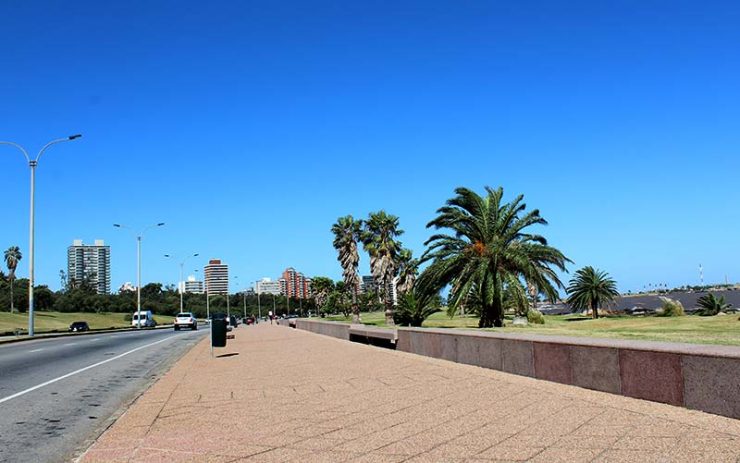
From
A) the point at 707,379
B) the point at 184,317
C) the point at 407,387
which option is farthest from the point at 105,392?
the point at 184,317

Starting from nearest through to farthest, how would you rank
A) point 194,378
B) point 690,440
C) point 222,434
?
point 690,440
point 222,434
point 194,378

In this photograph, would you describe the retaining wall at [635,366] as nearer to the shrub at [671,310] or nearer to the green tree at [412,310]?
the green tree at [412,310]

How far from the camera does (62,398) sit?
11.9 m

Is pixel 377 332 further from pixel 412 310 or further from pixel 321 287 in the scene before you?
pixel 321 287

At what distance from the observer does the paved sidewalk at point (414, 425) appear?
5.65 metres

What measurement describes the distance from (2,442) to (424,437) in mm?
5082

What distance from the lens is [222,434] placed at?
7184 millimetres

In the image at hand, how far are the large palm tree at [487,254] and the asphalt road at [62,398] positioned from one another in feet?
34.0

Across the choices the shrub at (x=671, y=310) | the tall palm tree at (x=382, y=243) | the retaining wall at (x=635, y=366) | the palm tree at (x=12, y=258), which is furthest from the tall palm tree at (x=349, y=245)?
the palm tree at (x=12, y=258)

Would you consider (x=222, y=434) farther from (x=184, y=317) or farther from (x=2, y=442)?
(x=184, y=317)

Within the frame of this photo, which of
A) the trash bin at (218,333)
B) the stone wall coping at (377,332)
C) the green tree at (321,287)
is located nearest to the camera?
the stone wall coping at (377,332)

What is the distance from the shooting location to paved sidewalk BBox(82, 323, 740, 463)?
5.65 meters

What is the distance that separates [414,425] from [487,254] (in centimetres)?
1718

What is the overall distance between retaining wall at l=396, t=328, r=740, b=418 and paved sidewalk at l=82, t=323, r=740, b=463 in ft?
0.64
